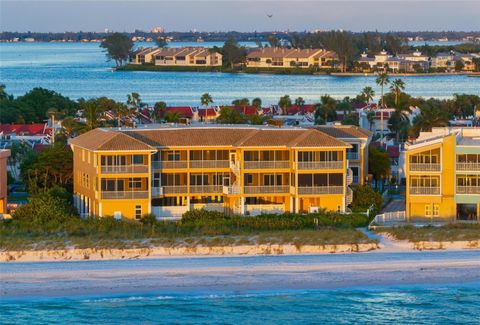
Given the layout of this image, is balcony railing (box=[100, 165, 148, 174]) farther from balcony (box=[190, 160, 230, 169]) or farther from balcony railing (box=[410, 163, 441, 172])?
balcony railing (box=[410, 163, 441, 172])

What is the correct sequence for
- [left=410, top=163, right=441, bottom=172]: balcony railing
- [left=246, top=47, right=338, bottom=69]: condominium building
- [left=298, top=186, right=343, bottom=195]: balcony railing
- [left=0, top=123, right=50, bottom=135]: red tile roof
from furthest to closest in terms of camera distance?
[left=246, top=47, right=338, bottom=69]: condominium building, [left=0, top=123, right=50, bottom=135]: red tile roof, [left=298, top=186, right=343, bottom=195]: balcony railing, [left=410, top=163, right=441, bottom=172]: balcony railing

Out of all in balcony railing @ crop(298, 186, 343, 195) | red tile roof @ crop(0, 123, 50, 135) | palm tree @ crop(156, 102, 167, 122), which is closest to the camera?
balcony railing @ crop(298, 186, 343, 195)

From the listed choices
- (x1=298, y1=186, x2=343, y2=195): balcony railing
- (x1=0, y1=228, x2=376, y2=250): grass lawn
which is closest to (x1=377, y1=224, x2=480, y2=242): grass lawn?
(x1=0, y1=228, x2=376, y2=250): grass lawn

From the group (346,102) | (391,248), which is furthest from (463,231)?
(346,102)

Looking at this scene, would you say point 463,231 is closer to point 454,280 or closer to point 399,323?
point 454,280

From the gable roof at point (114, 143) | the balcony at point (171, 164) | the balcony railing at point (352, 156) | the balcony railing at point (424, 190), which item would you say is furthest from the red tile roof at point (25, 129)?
the balcony railing at point (424, 190)

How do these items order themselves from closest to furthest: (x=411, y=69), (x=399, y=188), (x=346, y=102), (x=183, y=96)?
(x=399, y=188) → (x=346, y=102) → (x=183, y=96) → (x=411, y=69)
